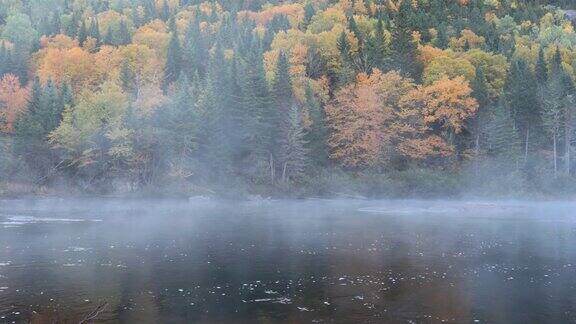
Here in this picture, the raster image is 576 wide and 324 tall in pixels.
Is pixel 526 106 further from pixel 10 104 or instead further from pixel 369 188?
pixel 10 104

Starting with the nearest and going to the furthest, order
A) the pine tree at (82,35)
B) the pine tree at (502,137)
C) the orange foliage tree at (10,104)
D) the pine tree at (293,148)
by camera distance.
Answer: the pine tree at (293,148) → the pine tree at (502,137) → the orange foliage tree at (10,104) → the pine tree at (82,35)

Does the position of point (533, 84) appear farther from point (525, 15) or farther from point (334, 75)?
point (525, 15)

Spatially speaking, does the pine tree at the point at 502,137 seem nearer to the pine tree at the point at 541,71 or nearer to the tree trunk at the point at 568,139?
the tree trunk at the point at 568,139

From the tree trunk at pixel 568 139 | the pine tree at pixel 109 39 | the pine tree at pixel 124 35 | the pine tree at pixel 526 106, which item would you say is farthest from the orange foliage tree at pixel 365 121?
the pine tree at pixel 109 39

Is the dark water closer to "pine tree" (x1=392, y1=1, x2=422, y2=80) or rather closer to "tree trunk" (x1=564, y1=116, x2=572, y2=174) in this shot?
"tree trunk" (x1=564, y1=116, x2=572, y2=174)

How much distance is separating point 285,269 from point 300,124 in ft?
179

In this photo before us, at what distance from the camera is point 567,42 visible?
145m

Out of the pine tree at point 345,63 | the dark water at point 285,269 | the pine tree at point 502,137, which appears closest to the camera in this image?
the dark water at point 285,269

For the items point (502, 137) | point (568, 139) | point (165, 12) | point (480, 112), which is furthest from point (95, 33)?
point (568, 139)

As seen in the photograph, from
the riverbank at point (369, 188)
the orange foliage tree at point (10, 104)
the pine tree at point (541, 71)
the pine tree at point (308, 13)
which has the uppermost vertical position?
the pine tree at point (308, 13)

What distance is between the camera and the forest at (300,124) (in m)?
84.2

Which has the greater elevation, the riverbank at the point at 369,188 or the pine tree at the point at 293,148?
the pine tree at the point at 293,148

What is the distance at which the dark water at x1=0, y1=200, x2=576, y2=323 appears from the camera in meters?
25.4

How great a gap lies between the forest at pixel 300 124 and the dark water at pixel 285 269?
22860 mm
